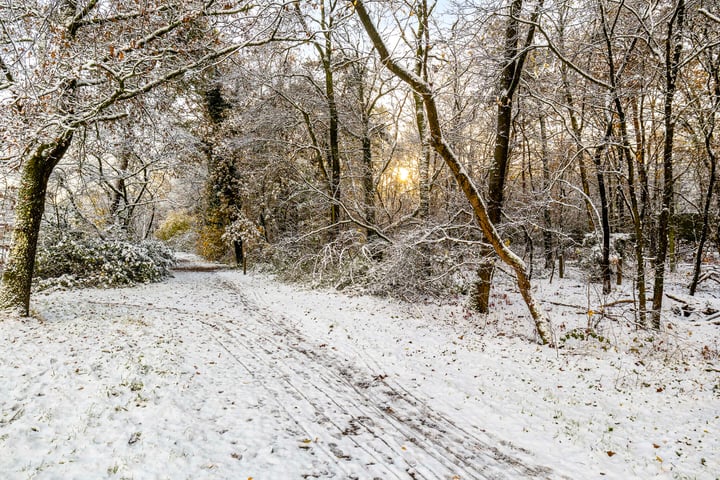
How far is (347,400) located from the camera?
4953 millimetres

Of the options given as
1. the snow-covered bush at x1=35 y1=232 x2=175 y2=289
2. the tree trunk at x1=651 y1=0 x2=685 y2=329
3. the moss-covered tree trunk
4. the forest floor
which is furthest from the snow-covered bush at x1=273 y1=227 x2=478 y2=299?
the moss-covered tree trunk

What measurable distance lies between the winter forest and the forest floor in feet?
0.12

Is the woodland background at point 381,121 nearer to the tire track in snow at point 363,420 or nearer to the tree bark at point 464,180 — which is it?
the tree bark at point 464,180

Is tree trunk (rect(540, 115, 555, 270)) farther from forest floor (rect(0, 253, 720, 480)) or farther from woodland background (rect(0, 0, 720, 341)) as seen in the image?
forest floor (rect(0, 253, 720, 480))

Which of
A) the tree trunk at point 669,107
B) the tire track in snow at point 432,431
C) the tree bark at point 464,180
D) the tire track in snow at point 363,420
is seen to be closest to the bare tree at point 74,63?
the tree bark at point 464,180

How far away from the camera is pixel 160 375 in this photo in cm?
518

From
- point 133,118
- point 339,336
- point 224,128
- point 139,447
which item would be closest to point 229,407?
point 139,447

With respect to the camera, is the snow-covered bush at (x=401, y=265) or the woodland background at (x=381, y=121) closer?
the woodland background at (x=381, y=121)

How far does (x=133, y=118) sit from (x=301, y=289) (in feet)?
23.9

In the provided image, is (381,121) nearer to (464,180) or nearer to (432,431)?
(464,180)

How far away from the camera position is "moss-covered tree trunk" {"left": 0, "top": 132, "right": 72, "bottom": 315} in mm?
7434

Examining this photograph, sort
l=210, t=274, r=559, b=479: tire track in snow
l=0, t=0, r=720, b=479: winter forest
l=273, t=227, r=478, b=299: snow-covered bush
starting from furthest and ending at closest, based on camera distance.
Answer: l=273, t=227, r=478, b=299: snow-covered bush
l=0, t=0, r=720, b=479: winter forest
l=210, t=274, r=559, b=479: tire track in snow

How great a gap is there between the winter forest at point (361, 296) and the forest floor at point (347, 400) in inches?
1.5

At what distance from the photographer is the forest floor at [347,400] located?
3.53 m
